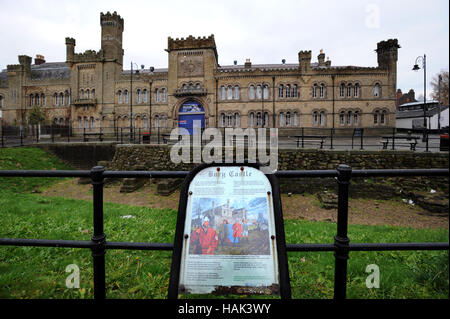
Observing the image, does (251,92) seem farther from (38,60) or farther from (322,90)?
(38,60)

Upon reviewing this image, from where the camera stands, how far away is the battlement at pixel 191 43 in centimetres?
3194

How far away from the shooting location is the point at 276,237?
6.52ft

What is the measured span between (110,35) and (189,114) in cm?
1784

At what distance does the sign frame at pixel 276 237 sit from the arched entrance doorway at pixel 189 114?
103 feet

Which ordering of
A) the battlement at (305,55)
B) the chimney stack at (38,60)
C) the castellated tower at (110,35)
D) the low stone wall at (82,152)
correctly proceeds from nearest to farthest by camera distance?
1. the low stone wall at (82,152)
2. the battlement at (305,55)
3. the castellated tower at (110,35)
4. the chimney stack at (38,60)

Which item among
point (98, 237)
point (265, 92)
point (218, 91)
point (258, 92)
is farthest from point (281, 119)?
point (98, 237)

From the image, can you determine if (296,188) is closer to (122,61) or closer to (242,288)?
(242,288)

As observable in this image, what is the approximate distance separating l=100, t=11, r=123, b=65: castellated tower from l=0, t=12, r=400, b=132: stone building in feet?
0.45

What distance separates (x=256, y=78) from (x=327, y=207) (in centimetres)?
2495

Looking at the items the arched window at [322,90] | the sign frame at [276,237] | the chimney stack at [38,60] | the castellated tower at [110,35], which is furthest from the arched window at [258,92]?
the chimney stack at [38,60]

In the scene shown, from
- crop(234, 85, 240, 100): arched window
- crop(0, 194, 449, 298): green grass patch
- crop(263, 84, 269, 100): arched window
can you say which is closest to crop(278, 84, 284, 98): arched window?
crop(263, 84, 269, 100): arched window

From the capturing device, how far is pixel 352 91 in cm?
3188

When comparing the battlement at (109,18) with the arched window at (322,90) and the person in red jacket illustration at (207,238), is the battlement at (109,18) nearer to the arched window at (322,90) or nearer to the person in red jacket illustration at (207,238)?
the arched window at (322,90)
